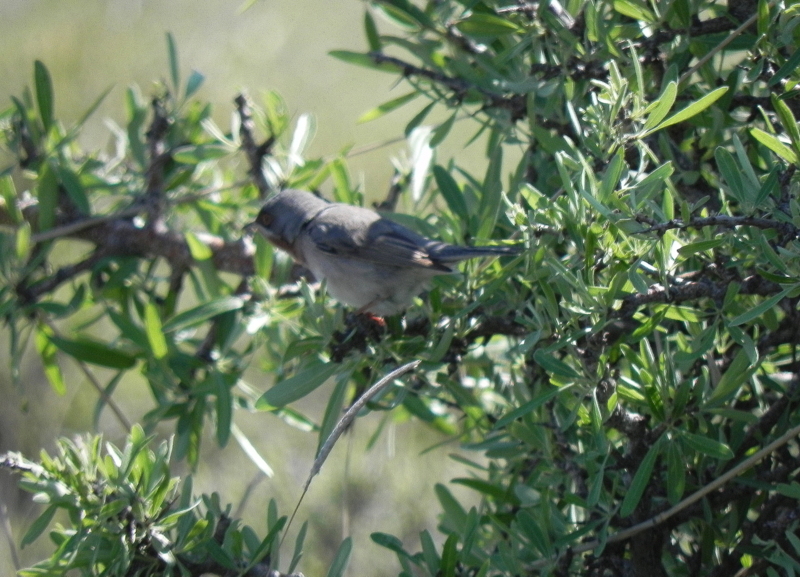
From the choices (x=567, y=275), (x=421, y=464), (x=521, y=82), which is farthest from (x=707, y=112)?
(x=421, y=464)

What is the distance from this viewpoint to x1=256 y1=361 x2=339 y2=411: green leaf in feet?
6.72

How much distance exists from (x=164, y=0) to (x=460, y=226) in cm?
410

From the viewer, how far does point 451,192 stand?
245 cm

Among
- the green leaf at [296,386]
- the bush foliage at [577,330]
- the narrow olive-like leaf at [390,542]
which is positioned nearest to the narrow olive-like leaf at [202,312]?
the bush foliage at [577,330]

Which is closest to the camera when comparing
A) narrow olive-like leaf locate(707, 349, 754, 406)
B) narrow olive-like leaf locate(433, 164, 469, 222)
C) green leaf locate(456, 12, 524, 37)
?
narrow olive-like leaf locate(707, 349, 754, 406)

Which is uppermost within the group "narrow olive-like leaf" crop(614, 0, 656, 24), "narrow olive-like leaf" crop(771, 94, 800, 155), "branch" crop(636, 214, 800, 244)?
"narrow olive-like leaf" crop(614, 0, 656, 24)

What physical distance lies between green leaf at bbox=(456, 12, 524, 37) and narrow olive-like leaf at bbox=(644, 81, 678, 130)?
62 centimetres

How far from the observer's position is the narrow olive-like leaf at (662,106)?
1.46m

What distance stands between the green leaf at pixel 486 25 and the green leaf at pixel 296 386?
3.34 ft

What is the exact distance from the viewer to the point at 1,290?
8.87 feet

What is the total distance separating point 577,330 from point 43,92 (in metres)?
2.38

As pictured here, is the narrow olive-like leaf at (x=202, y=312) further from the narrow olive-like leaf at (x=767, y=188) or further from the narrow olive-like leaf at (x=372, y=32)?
the narrow olive-like leaf at (x=767, y=188)

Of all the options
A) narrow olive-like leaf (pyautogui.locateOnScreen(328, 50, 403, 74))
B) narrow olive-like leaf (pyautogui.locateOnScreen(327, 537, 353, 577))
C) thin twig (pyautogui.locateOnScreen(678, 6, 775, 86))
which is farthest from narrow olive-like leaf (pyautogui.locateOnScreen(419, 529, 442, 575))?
narrow olive-like leaf (pyautogui.locateOnScreen(328, 50, 403, 74))

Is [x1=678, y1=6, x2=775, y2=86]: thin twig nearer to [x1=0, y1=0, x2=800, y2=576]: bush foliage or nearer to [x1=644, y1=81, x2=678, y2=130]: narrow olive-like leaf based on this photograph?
[x1=0, y1=0, x2=800, y2=576]: bush foliage
